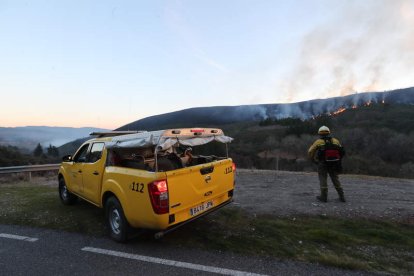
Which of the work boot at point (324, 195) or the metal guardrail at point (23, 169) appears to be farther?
the metal guardrail at point (23, 169)

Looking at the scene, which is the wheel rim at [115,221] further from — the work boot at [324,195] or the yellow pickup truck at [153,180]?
the work boot at [324,195]

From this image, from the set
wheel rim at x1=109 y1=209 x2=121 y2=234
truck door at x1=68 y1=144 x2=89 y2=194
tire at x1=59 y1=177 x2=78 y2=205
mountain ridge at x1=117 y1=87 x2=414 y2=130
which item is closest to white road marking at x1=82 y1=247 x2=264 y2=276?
wheel rim at x1=109 y1=209 x2=121 y2=234

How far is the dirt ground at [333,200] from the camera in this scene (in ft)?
22.7

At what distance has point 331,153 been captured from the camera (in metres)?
7.97

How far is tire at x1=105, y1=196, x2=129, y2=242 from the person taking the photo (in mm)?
5305

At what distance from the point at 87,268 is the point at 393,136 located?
204 ft

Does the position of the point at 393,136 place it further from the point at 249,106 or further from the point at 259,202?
the point at 249,106

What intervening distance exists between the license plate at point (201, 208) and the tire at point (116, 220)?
1151mm

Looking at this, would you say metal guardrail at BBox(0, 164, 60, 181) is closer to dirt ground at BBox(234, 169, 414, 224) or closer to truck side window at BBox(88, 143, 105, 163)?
dirt ground at BBox(234, 169, 414, 224)

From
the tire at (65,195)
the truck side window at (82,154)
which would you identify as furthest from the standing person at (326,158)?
the tire at (65,195)

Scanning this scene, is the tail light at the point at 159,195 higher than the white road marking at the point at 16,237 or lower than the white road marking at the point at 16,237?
higher

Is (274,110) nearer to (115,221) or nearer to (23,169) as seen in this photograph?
(23,169)

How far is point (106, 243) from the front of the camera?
214 inches

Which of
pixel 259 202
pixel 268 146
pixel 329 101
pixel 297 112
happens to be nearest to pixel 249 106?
pixel 297 112
